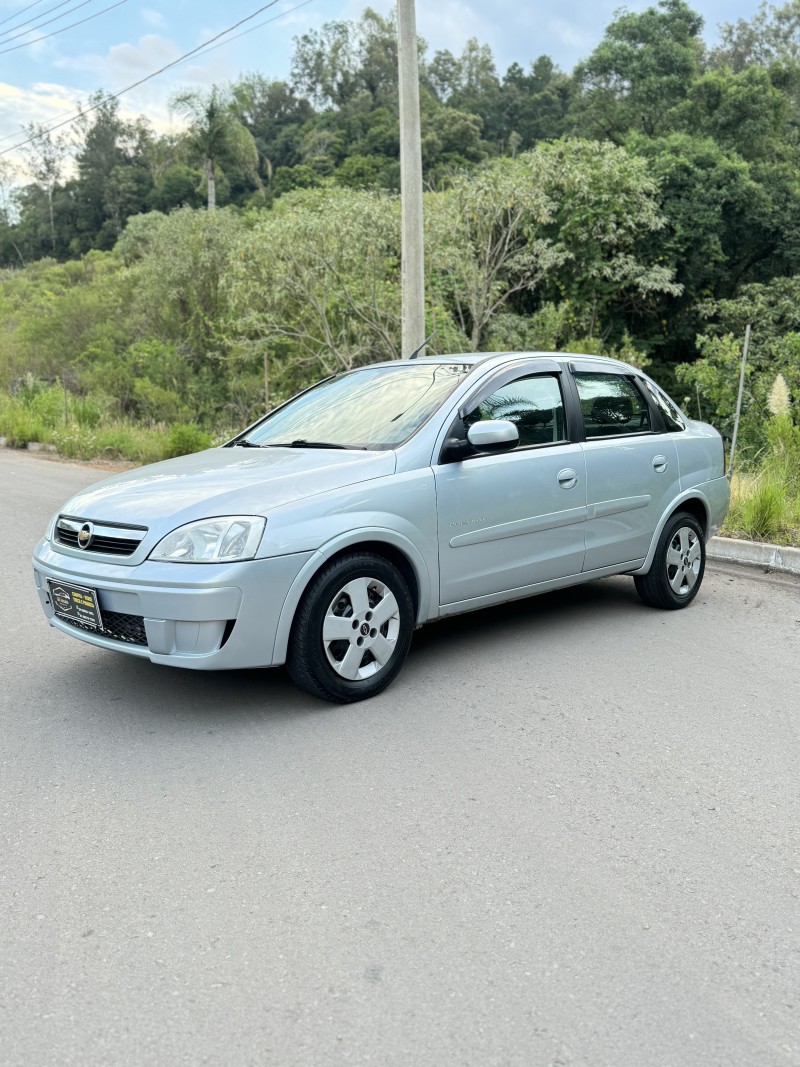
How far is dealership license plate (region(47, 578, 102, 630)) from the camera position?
181 inches

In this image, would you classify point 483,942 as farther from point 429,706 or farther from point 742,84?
point 742,84

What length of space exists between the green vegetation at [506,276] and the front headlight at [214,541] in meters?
5.64

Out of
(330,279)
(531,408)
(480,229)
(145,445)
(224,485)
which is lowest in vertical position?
(145,445)

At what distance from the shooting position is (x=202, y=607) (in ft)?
14.1

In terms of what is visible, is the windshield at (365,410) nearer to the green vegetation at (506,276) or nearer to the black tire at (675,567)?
the black tire at (675,567)

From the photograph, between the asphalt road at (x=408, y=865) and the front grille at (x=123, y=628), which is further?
the front grille at (x=123, y=628)

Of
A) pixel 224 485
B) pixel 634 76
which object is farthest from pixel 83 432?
pixel 634 76

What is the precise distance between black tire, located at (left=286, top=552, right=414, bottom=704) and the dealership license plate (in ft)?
3.02

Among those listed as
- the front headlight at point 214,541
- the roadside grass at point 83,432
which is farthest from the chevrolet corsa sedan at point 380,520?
the roadside grass at point 83,432

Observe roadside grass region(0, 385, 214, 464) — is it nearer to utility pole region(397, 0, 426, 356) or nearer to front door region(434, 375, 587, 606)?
utility pole region(397, 0, 426, 356)

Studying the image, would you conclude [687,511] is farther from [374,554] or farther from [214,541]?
[214,541]

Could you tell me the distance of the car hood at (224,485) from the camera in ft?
14.8

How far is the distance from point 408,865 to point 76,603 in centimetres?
224

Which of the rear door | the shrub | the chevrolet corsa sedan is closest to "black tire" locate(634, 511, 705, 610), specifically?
the chevrolet corsa sedan
